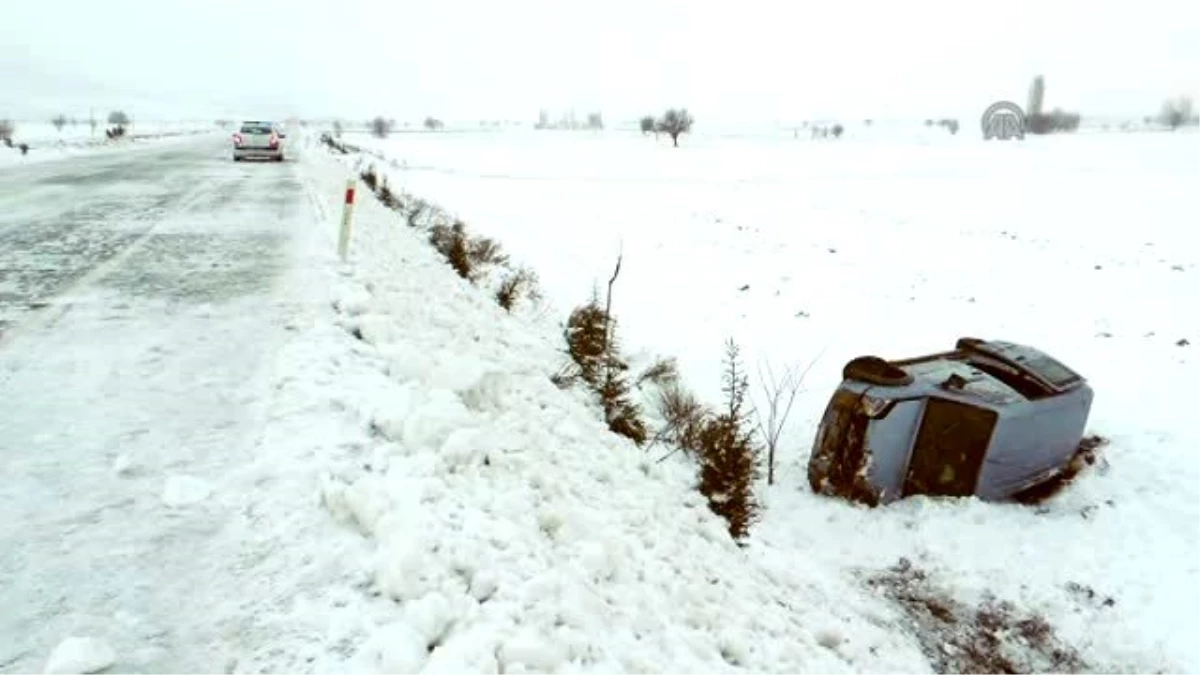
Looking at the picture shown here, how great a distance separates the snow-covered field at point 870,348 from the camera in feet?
16.8

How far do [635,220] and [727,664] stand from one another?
2543 cm

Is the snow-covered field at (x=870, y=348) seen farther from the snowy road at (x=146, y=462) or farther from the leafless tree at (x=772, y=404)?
the snowy road at (x=146, y=462)

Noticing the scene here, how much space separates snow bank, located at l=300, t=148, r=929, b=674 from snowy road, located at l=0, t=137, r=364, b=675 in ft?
1.36

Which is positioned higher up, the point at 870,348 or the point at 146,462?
the point at 146,462

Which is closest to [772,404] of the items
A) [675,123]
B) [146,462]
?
[146,462]

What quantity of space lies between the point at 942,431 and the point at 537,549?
5.06m

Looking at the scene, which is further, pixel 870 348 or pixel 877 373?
pixel 870 348

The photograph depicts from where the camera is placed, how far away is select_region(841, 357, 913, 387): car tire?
7.48 meters

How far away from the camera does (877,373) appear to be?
760 cm

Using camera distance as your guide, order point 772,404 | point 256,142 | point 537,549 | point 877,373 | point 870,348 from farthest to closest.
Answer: point 256,142, point 870,348, point 772,404, point 877,373, point 537,549

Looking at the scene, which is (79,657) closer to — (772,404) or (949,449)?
(949,449)

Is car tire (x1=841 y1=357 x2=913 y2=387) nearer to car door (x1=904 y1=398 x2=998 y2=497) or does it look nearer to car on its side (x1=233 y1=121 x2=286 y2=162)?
car door (x1=904 y1=398 x2=998 y2=497)

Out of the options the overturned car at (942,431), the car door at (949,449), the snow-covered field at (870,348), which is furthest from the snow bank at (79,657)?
the car door at (949,449)

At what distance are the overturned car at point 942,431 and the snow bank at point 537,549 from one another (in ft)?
4.74
